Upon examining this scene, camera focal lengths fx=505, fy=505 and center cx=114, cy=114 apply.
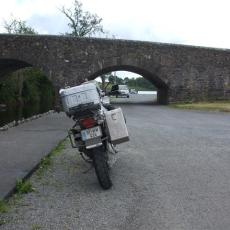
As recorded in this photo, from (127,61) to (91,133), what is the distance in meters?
25.9

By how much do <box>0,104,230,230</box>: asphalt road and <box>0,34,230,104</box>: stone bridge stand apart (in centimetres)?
2270

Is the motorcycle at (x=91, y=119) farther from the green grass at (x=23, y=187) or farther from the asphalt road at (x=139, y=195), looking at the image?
the green grass at (x=23, y=187)

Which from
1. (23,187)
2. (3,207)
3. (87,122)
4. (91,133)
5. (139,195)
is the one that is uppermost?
(87,122)

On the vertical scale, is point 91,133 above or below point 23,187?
above

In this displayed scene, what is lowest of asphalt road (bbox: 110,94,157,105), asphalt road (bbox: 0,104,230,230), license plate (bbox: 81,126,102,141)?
asphalt road (bbox: 110,94,157,105)

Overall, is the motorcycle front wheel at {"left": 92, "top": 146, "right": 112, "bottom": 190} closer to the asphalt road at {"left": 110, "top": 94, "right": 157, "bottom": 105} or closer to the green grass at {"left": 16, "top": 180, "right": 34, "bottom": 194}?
the green grass at {"left": 16, "top": 180, "right": 34, "bottom": 194}

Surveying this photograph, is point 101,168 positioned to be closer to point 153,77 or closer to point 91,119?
point 91,119

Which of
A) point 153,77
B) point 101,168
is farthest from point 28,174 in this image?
point 153,77

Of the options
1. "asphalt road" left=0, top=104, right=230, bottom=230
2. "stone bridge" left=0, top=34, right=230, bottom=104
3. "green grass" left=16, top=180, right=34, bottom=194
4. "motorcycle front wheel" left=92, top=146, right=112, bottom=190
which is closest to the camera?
"asphalt road" left=0, top=104, right=230, bottom=230

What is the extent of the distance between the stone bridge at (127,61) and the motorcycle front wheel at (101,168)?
83.9ft

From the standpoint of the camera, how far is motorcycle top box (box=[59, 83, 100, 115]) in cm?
661

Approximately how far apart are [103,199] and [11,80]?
28.4m

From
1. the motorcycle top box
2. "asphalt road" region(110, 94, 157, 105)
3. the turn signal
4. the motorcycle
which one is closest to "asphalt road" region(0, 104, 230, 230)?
the motorcycle

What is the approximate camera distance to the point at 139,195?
579cm
